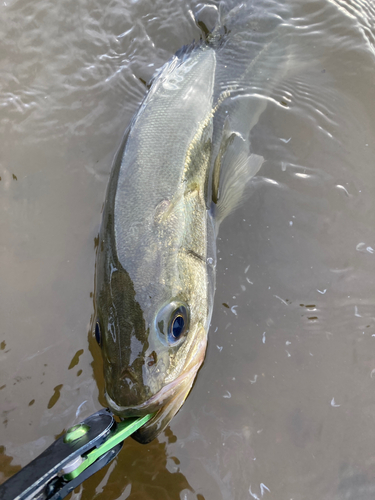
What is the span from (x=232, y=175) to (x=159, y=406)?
5.21 ft

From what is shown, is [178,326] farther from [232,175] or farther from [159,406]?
[232,175]

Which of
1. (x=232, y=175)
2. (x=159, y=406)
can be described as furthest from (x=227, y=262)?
(x=159, y=406)

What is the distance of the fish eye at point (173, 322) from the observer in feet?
6.24

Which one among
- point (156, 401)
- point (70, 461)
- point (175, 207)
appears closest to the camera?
point (70, 461)

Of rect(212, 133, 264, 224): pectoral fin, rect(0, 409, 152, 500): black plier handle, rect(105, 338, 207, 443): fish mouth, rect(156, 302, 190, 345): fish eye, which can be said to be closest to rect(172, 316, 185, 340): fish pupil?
rect(156, 302, 190, 345): fish eye

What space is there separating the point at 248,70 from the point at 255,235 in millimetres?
1303

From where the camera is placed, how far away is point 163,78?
104 inches

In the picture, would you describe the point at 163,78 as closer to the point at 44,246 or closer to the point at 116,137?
the point at 116,137

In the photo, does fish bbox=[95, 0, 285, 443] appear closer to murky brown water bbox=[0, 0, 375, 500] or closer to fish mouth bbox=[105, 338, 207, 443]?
fish mouth bbox=[105, 338, 207, 443]

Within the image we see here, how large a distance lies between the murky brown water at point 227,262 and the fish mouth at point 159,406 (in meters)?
0.51

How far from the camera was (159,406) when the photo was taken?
5.98 feet

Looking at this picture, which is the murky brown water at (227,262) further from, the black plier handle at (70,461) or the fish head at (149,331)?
the black plier handle at (70,461)

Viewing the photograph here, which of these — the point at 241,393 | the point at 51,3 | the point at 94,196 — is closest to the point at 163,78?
the point at 94,196

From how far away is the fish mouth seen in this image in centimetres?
180
